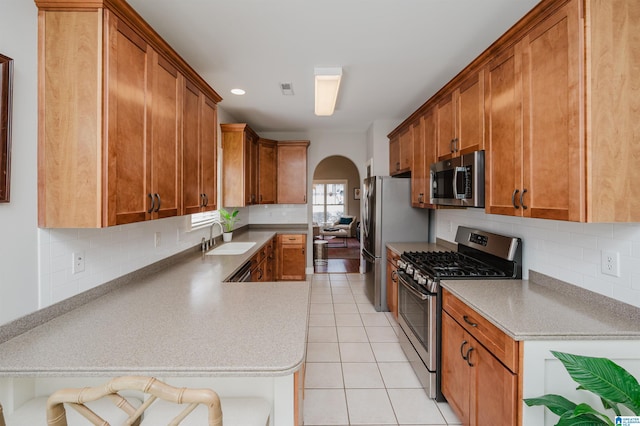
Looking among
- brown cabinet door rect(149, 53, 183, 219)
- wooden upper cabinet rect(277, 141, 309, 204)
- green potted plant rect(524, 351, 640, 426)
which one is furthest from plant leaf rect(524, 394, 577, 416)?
wooden upper cabinet rect(277, 141, 309, 204)

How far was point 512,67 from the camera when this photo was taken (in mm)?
1878

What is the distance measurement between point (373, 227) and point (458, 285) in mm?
2048

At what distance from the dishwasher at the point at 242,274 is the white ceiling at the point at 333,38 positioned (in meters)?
1.73

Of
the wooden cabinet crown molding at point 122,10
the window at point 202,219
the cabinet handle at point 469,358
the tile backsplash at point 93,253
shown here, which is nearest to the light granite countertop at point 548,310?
the cabinet handle at point 469,358

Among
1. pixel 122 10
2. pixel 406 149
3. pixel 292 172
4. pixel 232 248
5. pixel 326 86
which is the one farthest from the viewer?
pixel 292 172

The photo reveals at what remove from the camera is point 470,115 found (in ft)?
7.93

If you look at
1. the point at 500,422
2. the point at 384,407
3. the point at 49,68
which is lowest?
the point at 384,407

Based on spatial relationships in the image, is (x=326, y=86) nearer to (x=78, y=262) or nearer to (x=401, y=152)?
(x=401, y=152)

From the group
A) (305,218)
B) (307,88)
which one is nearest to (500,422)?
(307,88)

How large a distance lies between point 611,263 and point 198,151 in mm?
2607

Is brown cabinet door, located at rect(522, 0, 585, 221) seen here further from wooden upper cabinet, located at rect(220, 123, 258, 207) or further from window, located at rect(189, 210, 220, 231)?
wooden upper cabinet, located at rect(220, 123, 258, 207)

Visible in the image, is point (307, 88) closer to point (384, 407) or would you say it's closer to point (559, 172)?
point (559, 172)

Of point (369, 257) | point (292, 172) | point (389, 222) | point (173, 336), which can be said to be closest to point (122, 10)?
point (173, 336)

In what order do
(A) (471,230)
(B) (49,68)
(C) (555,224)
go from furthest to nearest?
(A) (471,230), (C) (555,224), (B) (49,68)
